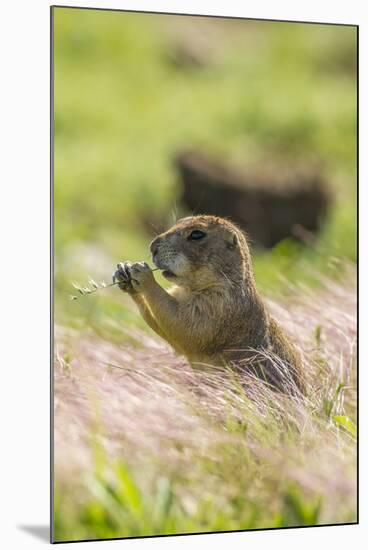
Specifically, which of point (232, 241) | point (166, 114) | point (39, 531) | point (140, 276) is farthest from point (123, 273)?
point (166, 114)

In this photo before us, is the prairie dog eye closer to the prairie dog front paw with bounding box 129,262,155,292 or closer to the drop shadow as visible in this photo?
the prairie dog front paw with bounding box 129,262,155,292

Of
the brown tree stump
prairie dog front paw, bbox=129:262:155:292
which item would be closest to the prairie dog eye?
prairie dog front paw, bbox=129:262:155:292

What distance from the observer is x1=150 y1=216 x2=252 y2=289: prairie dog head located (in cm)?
647

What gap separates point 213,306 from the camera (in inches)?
256

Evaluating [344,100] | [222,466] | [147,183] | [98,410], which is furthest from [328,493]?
[344,100]

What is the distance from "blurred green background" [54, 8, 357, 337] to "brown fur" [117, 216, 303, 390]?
5338 mm

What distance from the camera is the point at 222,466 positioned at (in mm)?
6074

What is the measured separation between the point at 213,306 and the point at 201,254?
0.30 metres

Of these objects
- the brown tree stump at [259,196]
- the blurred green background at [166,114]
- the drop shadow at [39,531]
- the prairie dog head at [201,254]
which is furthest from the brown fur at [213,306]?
the brown tree stump at [259,196]

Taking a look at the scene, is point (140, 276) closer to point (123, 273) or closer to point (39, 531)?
point (123, 273)

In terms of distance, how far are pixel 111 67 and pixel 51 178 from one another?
11.4 meters

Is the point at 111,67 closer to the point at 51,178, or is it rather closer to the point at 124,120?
the point at 124,120

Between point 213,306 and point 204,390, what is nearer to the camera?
point 204,390

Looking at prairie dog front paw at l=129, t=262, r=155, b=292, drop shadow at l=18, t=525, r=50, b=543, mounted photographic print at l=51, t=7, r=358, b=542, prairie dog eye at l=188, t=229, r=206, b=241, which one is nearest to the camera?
mounted photographic print at l=51, t=7, r=358, b=542
